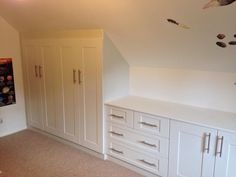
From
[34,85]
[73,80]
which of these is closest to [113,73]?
[73,80]

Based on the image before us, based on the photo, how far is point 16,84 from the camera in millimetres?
3652

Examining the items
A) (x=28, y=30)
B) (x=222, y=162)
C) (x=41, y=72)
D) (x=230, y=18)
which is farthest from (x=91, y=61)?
(x=222, y=162)

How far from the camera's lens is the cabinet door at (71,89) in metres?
2.92

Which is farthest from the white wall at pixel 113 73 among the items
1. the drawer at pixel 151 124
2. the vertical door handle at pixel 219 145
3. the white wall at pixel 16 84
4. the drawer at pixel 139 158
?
the white wall at pixel 16 84

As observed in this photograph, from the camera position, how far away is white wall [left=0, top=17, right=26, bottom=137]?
3.42 metres

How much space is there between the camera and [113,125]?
109 inches

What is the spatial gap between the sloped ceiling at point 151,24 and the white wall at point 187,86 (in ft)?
0.32

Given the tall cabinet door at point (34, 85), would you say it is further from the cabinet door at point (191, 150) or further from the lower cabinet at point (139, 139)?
the cabinet door at point (191, 150)

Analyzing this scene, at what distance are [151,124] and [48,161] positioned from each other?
4.69 ft

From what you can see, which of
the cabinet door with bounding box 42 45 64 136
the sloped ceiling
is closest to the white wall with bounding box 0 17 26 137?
the sloped ceiling

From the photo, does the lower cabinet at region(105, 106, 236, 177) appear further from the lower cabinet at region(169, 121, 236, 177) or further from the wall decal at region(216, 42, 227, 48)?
the wall decal at region(216, 42, 227, 48)

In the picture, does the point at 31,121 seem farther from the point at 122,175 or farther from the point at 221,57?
the point at 221,57

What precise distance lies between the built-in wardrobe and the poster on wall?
23 cm

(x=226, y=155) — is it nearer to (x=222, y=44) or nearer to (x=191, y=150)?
(x=191, y=150)
